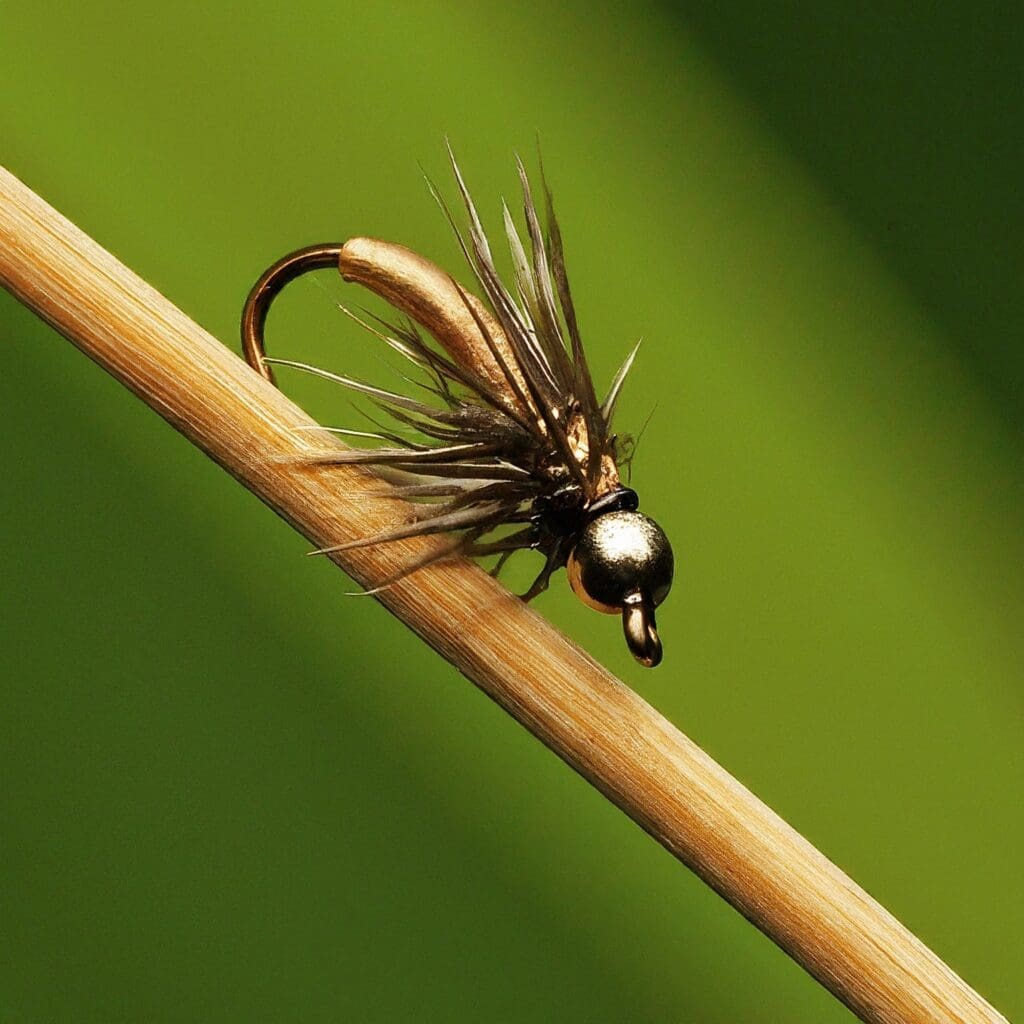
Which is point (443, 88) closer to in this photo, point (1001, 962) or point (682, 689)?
point (682, 689)

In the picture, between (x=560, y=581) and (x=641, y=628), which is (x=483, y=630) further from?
(x=560, y=581)

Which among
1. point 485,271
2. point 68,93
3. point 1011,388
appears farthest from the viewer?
point 1011,388

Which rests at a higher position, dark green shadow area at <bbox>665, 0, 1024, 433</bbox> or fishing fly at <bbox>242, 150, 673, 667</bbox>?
dark green shadow area at <bbox>665, 0, 1024, 433</bbox>

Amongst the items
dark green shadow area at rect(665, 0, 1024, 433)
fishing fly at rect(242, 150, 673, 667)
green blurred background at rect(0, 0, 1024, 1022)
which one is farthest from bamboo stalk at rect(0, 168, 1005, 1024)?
dark green shadow area at rect(665, 0, 1024, 433)

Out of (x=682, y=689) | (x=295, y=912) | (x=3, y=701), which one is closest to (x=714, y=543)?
(x=682, y=689)

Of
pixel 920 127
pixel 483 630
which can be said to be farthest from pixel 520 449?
pixel 920 127

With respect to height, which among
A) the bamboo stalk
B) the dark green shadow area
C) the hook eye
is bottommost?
the bamboo stalk

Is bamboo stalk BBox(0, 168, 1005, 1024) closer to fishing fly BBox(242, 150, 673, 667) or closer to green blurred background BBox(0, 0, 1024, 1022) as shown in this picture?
fishing fly BBox(242, 150, 673, 667)

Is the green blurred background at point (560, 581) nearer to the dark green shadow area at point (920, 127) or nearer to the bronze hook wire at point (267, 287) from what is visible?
the dark green shadow area at point (920, 127)
